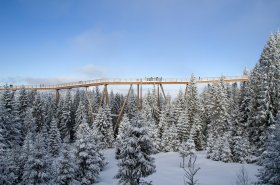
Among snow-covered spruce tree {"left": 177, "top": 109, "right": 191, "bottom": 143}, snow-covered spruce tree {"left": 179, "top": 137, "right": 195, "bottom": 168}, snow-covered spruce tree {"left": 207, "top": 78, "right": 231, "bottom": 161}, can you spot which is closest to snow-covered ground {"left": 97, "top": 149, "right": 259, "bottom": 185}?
snow-covered spruce tree {"left": 179, "top": 137, "right": 195, "bottom": 168}

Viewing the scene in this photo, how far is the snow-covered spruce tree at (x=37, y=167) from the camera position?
21.3 metres

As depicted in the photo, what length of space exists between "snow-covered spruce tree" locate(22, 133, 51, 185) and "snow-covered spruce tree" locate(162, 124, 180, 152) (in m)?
29.2

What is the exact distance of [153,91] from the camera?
71.9m

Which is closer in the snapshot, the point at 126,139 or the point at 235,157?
the point at 126,139

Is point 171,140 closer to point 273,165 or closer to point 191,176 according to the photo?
point 273,165

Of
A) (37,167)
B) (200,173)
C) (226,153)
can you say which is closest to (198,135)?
(226,153)

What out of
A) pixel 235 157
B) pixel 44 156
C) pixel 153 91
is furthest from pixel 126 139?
pixel 153 91

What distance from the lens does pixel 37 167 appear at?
21.8 meters

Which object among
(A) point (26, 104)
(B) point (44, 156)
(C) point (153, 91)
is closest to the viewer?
(B) point (44, 156)

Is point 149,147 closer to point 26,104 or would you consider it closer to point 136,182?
point 136,182

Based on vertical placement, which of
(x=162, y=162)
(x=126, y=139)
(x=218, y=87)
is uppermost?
(x=218, y=87)

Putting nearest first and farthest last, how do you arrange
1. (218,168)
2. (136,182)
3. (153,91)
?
(136,182) → (218,168) → (153,91)

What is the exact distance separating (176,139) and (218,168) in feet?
48.5

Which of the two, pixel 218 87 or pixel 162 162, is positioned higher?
pixel 218 87
